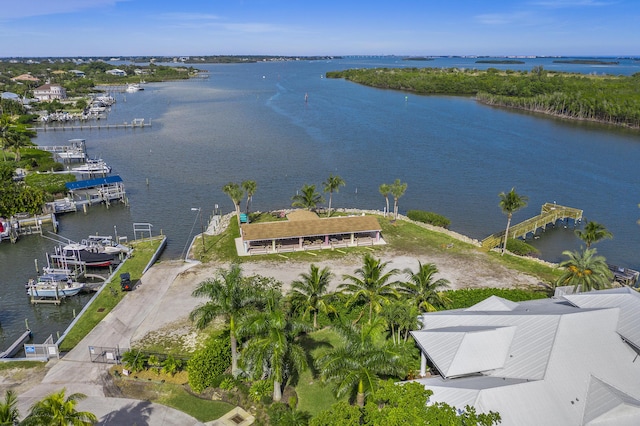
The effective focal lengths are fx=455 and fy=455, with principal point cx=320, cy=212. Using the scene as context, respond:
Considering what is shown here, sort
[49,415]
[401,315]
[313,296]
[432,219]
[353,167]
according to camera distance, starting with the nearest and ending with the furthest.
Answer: [49,415] → [401,315] → [313,296] → [432,219] → [353,167]

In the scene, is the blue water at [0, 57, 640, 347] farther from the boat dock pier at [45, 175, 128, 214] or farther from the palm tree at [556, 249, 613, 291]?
the palm tree at [556, 249, 613, 291]

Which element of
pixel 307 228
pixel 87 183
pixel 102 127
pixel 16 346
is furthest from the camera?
pixel 102 127

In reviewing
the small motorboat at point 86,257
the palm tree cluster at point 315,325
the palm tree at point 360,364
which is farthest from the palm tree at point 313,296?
the small motorboat at point 86,257

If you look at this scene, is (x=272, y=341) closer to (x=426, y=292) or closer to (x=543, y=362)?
(x=426, y=292)

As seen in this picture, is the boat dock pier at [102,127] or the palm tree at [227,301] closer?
the palm tree at [227,301]

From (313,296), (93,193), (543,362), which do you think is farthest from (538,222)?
(93,193)

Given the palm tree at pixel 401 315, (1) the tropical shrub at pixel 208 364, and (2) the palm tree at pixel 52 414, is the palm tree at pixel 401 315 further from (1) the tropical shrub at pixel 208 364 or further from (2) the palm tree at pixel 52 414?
(2) the palm tree at pixel 52 414
